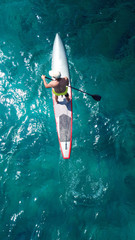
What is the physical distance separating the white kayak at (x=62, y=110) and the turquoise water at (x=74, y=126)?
0.81ft

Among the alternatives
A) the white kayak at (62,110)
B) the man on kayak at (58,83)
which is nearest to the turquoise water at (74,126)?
the white kayak at (62,110)

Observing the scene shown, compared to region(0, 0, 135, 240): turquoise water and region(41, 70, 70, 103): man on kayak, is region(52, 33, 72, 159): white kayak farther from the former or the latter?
region(41, 70, 70, 103): man on kayak

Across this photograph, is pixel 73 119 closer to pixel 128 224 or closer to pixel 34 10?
pixel 128 224

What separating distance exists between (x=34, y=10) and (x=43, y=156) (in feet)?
21.3

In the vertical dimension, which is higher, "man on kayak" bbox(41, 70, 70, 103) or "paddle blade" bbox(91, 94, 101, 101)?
"man on kayak" bbox(41, 70, 70, 103)

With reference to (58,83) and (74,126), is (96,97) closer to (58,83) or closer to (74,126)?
(74,126)

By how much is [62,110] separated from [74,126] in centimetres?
77

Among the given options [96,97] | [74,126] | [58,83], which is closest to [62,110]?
[74,126]

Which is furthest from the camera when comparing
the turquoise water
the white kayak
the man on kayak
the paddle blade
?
the paddle blade

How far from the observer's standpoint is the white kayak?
6944 millimetres

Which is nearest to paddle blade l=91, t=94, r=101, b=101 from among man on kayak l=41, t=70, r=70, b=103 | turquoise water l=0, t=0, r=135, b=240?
turquoise water l=0, t=0, r=135, b=240

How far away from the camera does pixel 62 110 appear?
24.0 feet

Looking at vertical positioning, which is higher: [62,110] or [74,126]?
[62,110]

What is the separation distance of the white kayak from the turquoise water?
25 cm
